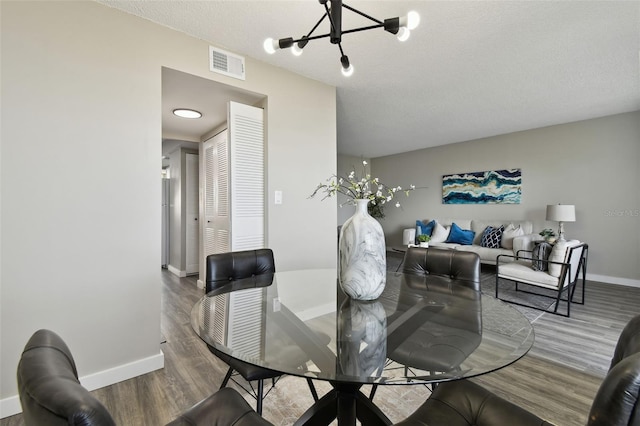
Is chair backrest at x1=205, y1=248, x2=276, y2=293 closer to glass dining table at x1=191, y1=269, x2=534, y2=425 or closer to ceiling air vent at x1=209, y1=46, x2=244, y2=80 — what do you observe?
glass dining table at x1=191, y1=269, x2=534, y2=425

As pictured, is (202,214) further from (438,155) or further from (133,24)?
(438,155)

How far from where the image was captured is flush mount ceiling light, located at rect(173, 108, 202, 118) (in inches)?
126

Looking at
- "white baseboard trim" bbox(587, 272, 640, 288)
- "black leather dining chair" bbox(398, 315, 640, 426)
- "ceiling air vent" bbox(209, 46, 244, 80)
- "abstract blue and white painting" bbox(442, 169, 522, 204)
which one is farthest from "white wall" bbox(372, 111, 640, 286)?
"black leather dining chair" bbox(398, 315, 640, 426)

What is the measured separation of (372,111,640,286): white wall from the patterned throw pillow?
448 mm

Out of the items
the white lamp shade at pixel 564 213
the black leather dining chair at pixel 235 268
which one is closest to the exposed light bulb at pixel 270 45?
the black leather dining chair at pixel 235 268

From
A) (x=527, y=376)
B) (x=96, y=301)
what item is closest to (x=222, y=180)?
(x=96, y=301)

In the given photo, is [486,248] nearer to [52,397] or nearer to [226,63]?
[226,63]

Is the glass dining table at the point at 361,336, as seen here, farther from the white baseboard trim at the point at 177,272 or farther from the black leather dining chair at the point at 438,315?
the white baseboard trim at the point at 177,272

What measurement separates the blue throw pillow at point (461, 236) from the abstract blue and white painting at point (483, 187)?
2.21ft

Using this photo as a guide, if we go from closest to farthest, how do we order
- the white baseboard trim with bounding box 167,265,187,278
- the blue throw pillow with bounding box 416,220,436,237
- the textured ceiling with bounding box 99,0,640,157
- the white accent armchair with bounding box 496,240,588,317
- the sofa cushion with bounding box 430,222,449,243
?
the textured ceiling with bounding box 99,0,640,157 < the white accent armchair with bounding box 496,240,588,317 < the white baseboard trim with bounding box 167,265,187,278 < the sofa cushion with bounding box 430,222,449,243 < the blue throw pillow with bounding box 416,220,436,237

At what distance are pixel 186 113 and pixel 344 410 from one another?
10.9 feet

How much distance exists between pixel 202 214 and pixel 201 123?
1254 millimetres

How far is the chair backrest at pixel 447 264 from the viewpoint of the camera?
1.82 m

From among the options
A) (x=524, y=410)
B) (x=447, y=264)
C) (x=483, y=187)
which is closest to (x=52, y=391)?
(x=524, y=410)
